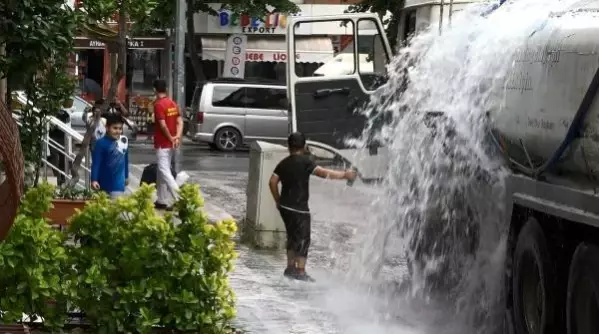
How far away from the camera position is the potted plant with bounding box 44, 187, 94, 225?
413 inches

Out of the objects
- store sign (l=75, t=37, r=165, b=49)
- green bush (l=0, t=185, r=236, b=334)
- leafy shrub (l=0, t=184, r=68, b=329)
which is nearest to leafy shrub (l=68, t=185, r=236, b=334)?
green bush (l=0, t=185, r=236, b=334)

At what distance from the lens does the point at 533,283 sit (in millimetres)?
7707

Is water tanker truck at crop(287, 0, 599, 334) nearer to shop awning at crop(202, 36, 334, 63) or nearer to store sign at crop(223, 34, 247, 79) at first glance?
store sign at crop(223, 34, 247, 79)

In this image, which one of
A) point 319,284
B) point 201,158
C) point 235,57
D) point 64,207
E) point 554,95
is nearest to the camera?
point 554,95

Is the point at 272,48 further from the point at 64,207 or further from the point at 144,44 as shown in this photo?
the point at 64,207

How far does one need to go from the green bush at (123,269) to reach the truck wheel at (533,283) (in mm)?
1933

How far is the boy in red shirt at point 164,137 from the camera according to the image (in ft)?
51.1

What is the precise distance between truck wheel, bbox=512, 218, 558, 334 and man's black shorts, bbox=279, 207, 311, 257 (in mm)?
3426

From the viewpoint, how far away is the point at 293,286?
428 inches

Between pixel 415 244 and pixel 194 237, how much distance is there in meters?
3.06

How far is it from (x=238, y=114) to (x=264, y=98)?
86 centimetres

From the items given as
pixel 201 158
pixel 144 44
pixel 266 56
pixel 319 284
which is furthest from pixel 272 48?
pixel 319 284

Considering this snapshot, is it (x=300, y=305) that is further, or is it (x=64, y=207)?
(x=64, y=207)

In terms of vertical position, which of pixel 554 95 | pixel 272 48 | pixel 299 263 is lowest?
pixel 299 263
